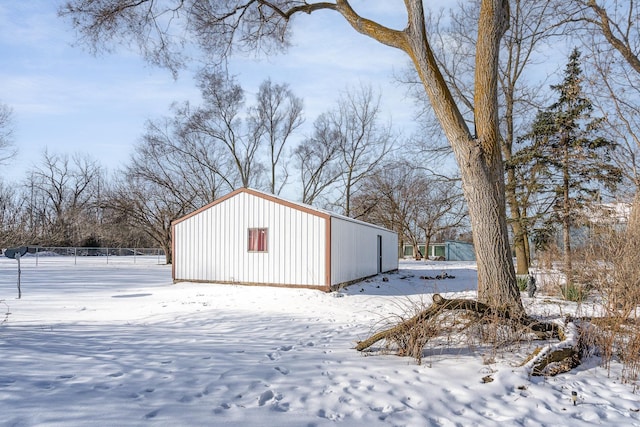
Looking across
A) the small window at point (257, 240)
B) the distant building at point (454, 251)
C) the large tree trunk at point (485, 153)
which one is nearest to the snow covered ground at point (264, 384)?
the large tree trunk at point (485, 153)

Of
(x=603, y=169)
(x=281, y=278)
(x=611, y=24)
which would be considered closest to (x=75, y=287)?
(x=281, y=278)

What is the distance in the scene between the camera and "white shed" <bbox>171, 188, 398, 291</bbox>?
11.6 metres

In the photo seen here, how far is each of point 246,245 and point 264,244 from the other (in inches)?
25.7

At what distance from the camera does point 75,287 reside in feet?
40.5

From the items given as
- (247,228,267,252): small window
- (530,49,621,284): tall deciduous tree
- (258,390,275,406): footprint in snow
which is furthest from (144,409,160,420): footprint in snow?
(530,49,621,284): tall deciduous tree

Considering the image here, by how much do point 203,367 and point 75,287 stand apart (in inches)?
418

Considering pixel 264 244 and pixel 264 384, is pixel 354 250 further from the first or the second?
pixel 264 384

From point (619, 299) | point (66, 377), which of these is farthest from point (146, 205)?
point (619, 299)

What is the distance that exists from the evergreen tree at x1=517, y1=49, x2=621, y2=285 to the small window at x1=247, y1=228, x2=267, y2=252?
10.5 meters

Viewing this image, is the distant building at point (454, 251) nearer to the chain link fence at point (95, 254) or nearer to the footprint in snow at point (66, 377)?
the chain link fence at point (95, 254)

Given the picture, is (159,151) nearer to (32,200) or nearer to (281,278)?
(281,278)

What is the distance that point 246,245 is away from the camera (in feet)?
40.8

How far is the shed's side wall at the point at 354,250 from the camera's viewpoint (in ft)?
39.2

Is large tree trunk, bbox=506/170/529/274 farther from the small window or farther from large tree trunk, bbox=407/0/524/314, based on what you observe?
large tree trunk, bbox=407/0/524/314
